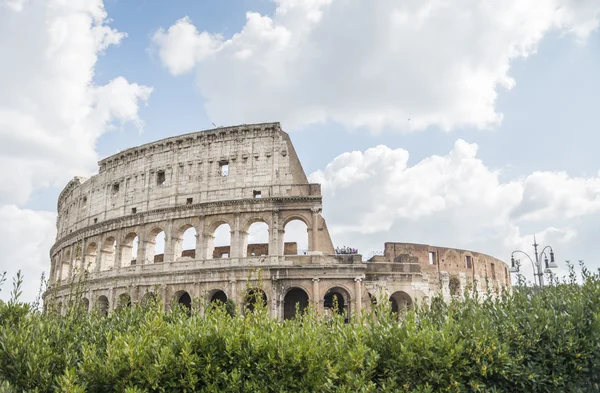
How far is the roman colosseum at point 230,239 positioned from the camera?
25.2 metres

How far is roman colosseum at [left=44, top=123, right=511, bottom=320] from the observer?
25.2m

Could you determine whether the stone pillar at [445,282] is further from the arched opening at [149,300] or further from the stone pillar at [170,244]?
the arched opening at [149,300]

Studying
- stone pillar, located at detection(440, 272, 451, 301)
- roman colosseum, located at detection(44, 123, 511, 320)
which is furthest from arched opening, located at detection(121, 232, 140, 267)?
stone pillar, located at detection(440, 272, 451, 301)

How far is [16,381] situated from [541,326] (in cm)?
771

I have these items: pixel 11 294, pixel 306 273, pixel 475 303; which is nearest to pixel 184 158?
pixel 306 273

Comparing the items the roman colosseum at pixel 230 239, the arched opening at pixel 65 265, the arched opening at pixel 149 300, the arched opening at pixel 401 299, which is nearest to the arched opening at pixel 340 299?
the roman colosseum at pixel 230 239

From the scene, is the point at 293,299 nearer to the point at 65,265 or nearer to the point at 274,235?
the point at 274,235

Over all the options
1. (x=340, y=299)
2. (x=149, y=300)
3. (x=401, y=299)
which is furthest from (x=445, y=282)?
(x=149, y=300)

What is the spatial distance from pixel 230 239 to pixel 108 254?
34.0 feet

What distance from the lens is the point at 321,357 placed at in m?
6.58

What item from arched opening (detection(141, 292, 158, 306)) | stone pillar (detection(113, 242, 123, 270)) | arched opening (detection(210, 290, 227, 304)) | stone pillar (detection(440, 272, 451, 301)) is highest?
stone pillar (detection(113, 242, 123, 270))

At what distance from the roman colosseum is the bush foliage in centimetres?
1705

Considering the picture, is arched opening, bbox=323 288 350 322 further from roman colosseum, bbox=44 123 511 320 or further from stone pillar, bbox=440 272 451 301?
stone pillar, bbox=440 272 451 301

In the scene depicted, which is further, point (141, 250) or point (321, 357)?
point (141, 250)
